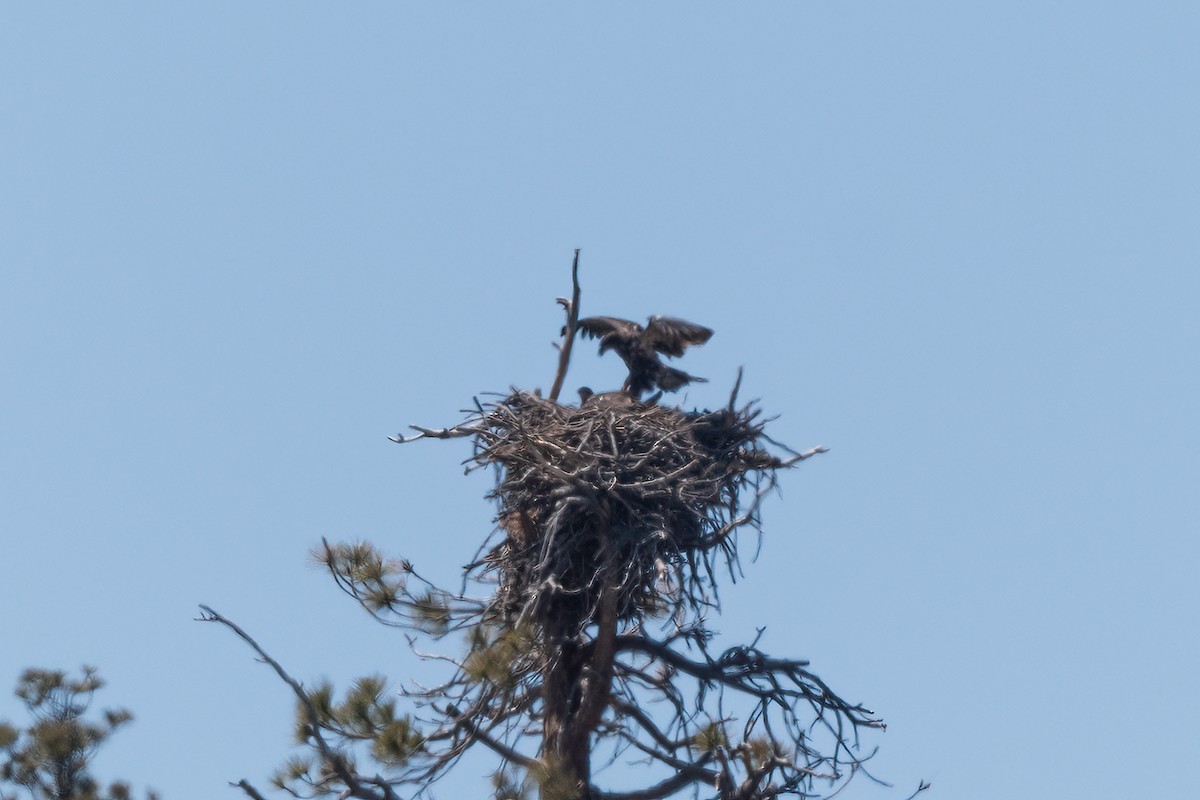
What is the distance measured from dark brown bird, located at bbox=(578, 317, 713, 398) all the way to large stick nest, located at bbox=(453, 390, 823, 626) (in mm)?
1608

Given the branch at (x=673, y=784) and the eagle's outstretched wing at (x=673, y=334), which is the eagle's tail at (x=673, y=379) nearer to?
the eagle's outstretched wing at (x=673, y=334)

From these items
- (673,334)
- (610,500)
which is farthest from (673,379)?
(610,500)

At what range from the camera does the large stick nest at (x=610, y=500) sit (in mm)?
13344

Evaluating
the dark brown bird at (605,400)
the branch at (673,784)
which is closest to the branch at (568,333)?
the dark brown bird at (605,400)

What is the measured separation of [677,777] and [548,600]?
152 cm

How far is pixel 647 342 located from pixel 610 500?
3.08 metres

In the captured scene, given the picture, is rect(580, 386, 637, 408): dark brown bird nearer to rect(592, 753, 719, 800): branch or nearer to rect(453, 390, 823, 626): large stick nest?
rect(453, 390, 823, 626): large stick nest

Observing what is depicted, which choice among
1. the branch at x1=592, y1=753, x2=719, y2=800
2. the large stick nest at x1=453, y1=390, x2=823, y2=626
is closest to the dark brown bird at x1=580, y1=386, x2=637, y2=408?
the large stick nest at x1=453, y1=390, x2=823, y2=626

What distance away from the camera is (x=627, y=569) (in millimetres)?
13266

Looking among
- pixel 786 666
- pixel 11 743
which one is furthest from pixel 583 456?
pixel 11 743

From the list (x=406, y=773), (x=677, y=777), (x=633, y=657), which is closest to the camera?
(x=406, y=773)

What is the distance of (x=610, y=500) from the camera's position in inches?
529

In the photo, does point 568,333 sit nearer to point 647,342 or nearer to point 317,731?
point 647,342

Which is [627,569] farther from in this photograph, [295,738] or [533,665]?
[295,738]
